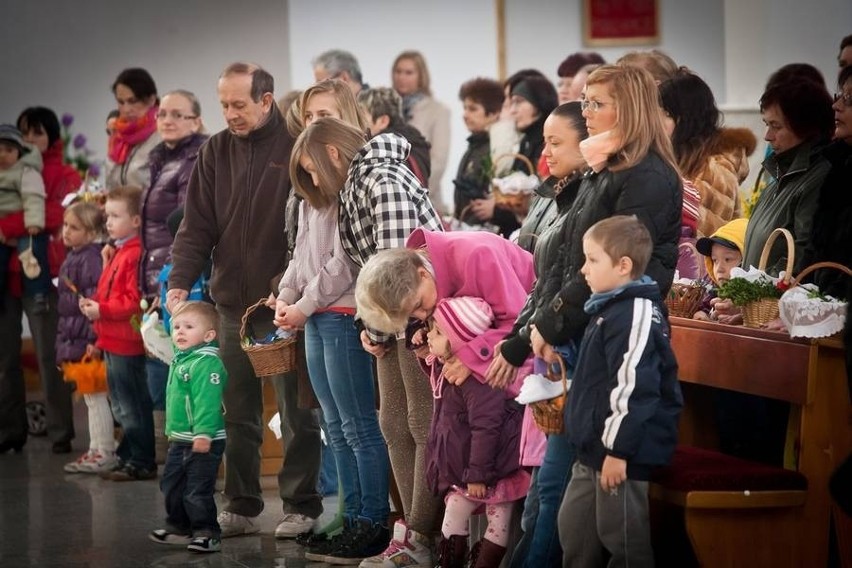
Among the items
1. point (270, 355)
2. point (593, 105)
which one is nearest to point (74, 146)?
point (270, 355)

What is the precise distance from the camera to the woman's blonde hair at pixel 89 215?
749 centimetres

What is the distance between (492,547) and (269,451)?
101 inches

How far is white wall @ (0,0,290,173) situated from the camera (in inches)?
430

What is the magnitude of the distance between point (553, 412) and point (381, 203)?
3.74 ft

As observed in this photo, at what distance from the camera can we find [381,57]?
37.3 ft

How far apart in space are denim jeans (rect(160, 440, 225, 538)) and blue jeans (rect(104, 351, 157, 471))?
4.95 ft

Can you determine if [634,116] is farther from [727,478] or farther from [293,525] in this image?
[293,525]

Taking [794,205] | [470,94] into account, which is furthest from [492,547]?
[470,94]

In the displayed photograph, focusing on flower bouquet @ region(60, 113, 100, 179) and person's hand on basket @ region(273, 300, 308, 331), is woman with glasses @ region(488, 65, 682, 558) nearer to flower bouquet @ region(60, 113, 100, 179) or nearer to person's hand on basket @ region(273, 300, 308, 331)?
person's hand on basket @ region(273, 300, 308, 331)

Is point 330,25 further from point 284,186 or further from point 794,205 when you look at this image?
point 794,205

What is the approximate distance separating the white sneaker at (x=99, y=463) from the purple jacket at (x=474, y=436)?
10.4ft

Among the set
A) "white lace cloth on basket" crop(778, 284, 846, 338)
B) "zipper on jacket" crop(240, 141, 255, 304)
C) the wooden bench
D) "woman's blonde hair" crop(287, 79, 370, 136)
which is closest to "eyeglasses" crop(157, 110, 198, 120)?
"zipper on jacket" crop(240, 141, 255, 304)

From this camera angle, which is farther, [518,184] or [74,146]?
[74,146]

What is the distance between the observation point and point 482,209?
7289 mm
